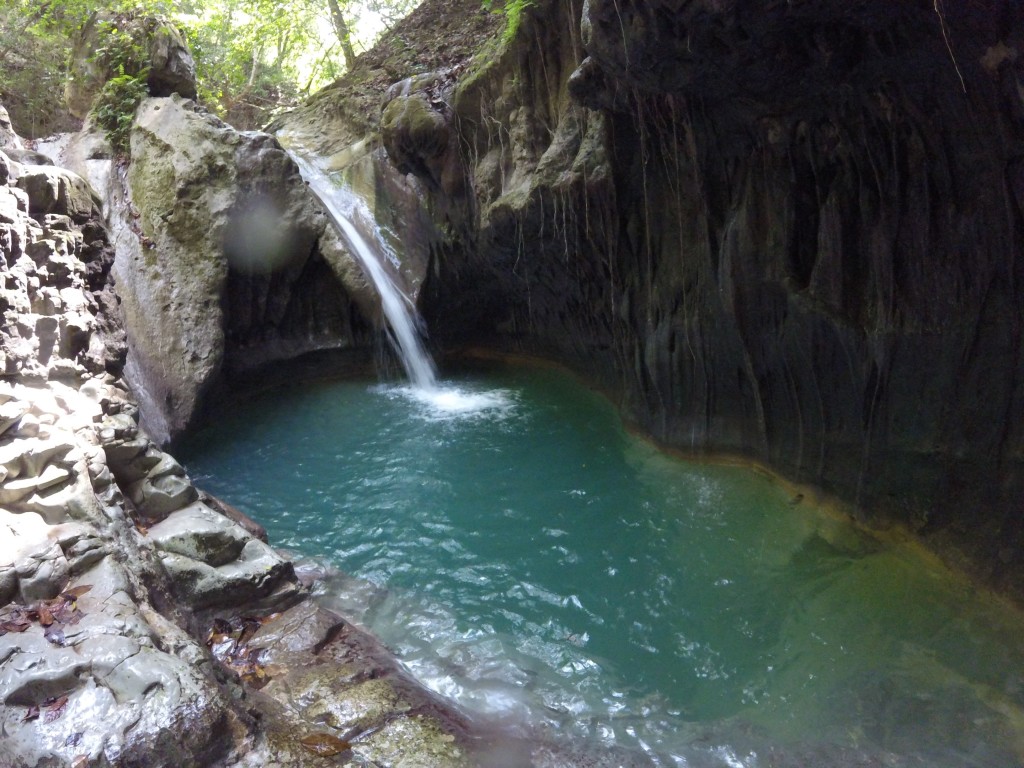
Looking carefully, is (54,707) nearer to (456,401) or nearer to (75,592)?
(75,592)

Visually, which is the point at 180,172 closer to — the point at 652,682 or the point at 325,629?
the point at 325,629

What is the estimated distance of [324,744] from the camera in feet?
11.5

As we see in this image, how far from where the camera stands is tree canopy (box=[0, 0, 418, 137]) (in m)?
12.3

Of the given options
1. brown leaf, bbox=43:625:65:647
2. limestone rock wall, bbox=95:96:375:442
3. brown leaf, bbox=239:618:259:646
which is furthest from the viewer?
limestone rock wall, bbox=95:96:375:442

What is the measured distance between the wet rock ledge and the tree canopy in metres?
7.62

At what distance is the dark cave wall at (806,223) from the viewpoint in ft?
13.4

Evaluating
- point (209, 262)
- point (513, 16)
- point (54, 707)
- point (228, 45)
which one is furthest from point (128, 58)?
point (54, 707)

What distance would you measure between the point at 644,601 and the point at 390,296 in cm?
716

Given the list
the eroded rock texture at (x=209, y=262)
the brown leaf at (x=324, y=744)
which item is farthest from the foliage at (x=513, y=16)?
the brown leaf at (x=324, y=744)

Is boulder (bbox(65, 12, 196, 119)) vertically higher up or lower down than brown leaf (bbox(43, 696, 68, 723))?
higher up

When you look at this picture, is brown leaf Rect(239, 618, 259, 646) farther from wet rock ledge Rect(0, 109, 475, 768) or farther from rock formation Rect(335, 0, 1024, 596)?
rock formation Rect(335, 0, 1024, 596)

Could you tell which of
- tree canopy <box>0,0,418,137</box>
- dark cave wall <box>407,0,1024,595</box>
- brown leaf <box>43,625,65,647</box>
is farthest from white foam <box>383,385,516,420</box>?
tree canopy <box>0,0,418,137</box>

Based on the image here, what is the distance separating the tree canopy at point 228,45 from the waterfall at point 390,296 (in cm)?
496

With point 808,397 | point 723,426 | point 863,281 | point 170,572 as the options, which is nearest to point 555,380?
point 723,426
